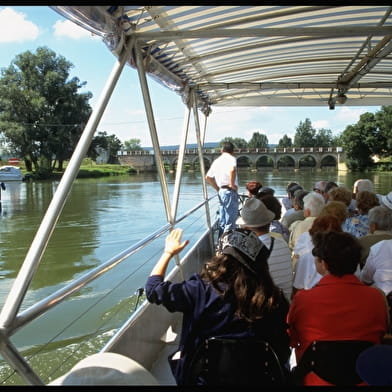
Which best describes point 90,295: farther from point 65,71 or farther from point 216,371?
point 65,71

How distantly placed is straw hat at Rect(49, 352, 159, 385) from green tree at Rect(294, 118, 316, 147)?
102 metres

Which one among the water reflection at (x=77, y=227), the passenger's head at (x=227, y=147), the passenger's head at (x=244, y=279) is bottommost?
the water reflection at (x=77, y=227)

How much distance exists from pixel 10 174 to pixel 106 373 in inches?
1802

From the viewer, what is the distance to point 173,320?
3213mm

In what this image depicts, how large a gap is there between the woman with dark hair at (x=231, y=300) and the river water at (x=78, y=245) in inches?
41.9

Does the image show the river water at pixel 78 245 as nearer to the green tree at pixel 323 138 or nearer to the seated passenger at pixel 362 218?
the seated passenger at pixel 362 218

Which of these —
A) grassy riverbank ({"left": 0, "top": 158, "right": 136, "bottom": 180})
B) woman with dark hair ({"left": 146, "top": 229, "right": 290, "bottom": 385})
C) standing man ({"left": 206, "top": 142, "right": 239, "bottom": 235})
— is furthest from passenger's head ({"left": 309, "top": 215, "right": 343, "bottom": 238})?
grassy riverbank ({"left": 0, "top": 158, "right": 136, "bottom": 180})

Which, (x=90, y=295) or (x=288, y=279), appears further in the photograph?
(x=90, y=295)

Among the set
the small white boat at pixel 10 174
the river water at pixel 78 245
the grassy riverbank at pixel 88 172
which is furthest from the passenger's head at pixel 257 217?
the small white boat at pixel 10 174

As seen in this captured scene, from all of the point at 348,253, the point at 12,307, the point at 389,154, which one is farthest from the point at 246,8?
the point at 389,154

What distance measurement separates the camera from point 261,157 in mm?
77688

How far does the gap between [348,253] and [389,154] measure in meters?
68.9

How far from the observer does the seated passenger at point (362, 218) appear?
3.27 meters

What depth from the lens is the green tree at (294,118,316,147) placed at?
3935 inches
